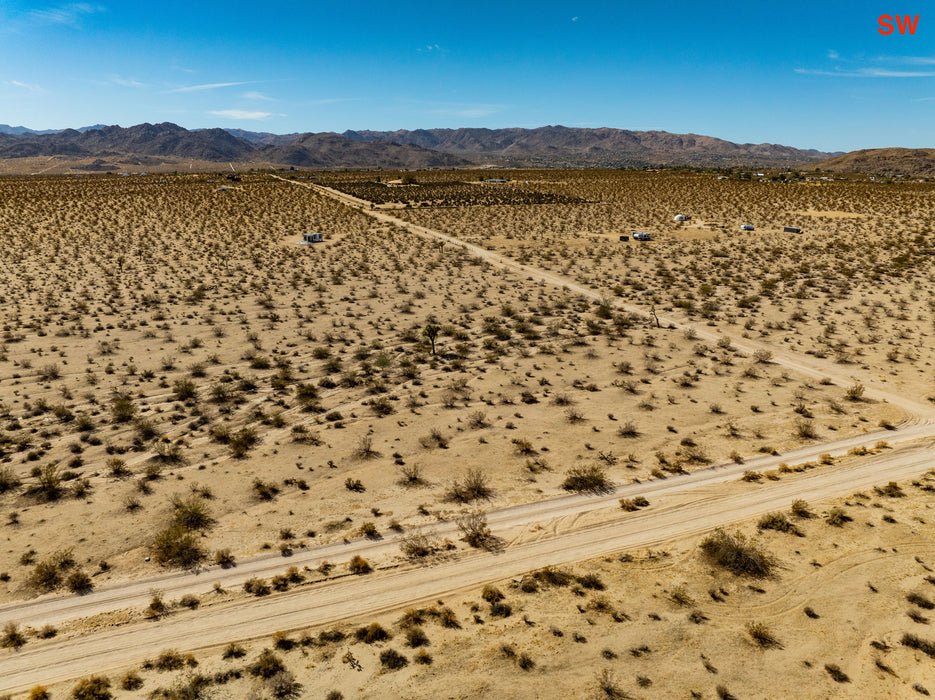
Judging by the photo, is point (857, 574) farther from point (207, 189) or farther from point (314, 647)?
point (207, 189)

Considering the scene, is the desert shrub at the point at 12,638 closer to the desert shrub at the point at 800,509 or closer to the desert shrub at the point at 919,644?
the desert shrub at the point at 919,644

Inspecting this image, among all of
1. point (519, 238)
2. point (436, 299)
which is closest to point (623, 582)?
point (436, 299)

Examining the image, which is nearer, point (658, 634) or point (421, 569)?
point (658, 634)

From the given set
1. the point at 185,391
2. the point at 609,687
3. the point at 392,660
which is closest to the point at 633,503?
the point at 609,687

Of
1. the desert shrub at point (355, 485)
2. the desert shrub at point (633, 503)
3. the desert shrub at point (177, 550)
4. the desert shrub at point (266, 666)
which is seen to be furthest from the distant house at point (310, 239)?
the desert shrub at point (266, 666)

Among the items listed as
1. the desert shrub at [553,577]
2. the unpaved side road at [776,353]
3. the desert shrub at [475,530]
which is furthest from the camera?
the unpaved side road at [776,353]

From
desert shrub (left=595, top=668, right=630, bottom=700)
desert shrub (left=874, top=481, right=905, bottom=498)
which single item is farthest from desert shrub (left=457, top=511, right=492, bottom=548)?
desert shrub (left=874, top=481, right=905, bottom=498)
